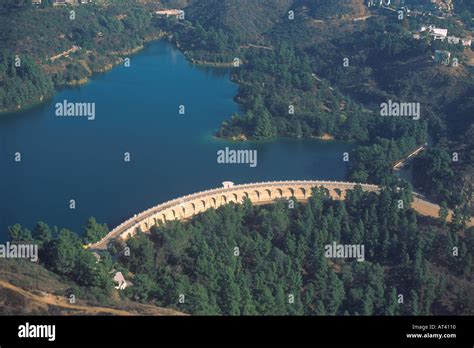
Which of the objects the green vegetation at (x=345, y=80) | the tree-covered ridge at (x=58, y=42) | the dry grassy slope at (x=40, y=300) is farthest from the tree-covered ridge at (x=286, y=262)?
the tree-covered ridge at (x=58, y=42)

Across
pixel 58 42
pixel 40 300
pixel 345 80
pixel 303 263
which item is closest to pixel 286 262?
pixel 303 263

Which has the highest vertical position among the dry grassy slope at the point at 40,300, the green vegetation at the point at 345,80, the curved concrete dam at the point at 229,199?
the green vegetation at the point at 345,80

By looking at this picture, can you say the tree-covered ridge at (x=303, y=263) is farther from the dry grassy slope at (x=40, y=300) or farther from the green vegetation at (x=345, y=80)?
the green vegetation at (x=345, y=80)

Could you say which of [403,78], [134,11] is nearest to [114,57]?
[134,11]

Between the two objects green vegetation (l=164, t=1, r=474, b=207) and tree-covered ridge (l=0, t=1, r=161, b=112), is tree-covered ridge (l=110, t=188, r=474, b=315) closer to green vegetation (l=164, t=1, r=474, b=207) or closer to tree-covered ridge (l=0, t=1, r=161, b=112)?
green vegetation (l=164, t=1, r=474, b=207)

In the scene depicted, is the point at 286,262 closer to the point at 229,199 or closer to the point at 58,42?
the point at 229,199

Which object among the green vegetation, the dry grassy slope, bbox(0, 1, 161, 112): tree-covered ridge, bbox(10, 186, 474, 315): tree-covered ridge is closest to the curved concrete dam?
bbox(10, 186, 474, 315): tree-covered ridge

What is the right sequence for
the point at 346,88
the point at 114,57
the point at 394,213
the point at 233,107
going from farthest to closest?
1. the point at 114,57
2. the point at 346,88
3. the point at 233,107
4. the point at 394,213

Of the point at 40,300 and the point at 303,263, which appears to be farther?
the point at 303,263

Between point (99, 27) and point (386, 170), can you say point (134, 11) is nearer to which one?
point (99, 27)
